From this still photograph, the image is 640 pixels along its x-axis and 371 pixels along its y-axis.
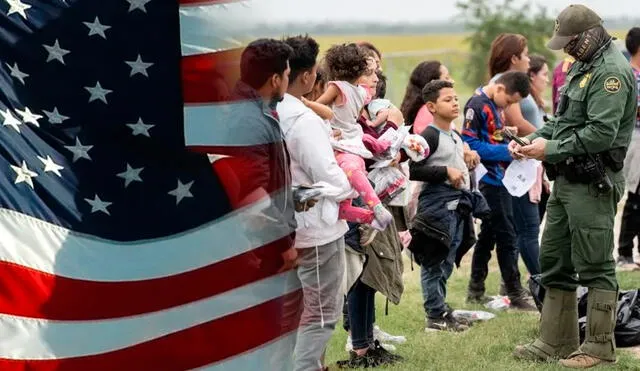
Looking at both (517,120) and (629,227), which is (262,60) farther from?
(629,227)

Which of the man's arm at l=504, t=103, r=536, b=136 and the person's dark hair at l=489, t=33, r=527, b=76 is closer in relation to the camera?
the man's arm at l=504, t=103, r=536, b=136

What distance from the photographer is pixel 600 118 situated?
6328 mm

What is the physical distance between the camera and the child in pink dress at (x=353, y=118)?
5918 millimetres

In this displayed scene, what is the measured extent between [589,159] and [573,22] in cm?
77

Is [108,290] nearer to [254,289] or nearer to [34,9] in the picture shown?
[254,289]

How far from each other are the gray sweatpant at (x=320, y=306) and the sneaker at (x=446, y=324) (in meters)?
2.10

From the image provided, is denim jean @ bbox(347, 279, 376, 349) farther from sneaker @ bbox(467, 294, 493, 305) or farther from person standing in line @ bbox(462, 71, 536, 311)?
sneaker @ bbox(467, 294, 493, 305)

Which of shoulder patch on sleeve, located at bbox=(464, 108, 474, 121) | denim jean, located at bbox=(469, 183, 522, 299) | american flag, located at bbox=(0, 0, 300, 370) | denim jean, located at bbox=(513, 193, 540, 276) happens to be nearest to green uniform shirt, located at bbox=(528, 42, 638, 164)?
shoulder patch on sleeve, located at bbox=(464, 108, 474, 121)

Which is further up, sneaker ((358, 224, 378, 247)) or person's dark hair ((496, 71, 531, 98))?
person's dark hair ((496, 71, 531, 98))

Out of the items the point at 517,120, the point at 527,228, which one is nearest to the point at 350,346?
the point at 527,228

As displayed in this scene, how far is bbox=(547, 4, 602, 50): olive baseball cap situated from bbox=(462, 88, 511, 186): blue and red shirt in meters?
1.85

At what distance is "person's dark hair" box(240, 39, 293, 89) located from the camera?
458 cm

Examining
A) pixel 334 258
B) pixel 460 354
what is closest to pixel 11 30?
pixel 334 258

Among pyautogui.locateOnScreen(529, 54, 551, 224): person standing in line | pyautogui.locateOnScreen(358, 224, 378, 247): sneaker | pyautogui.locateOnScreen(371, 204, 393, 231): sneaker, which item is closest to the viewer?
pyautogui.locateOnScreen(371, 204, 393, 231): sneaker
